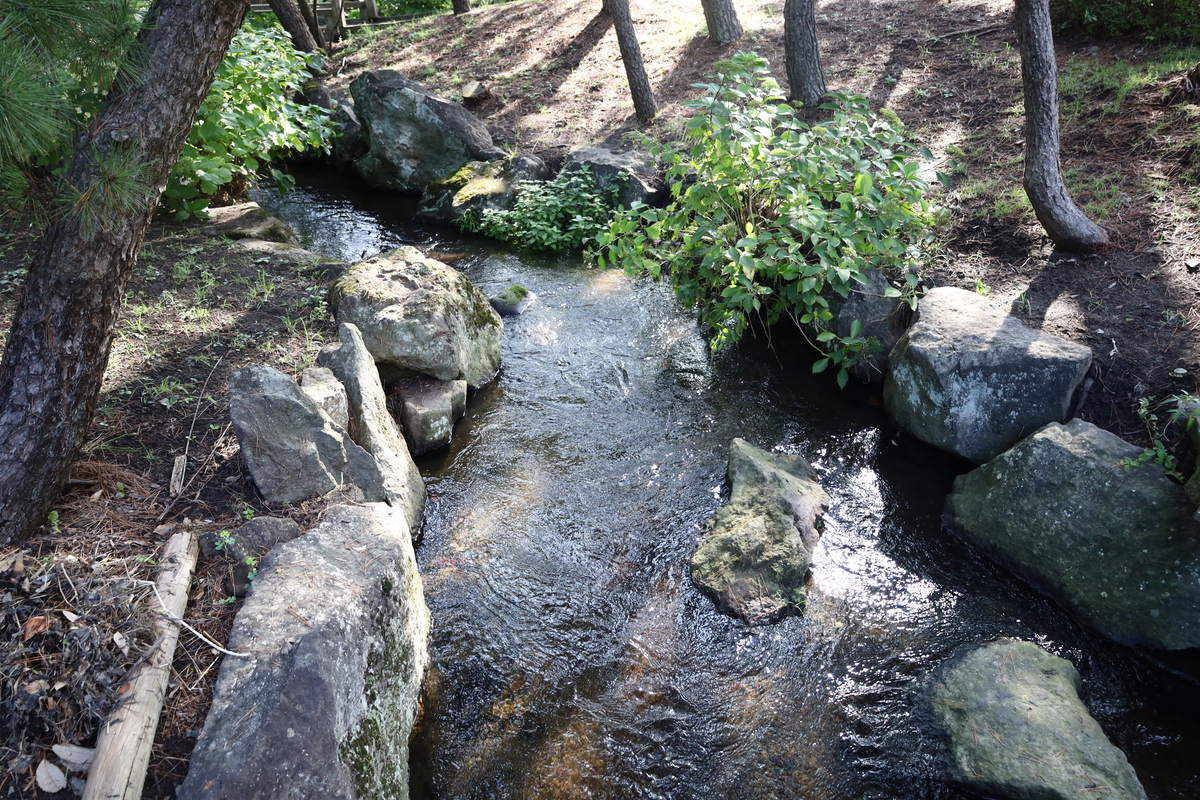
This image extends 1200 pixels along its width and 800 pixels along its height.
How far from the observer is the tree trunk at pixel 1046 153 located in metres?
5.12

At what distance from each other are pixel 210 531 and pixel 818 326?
14.2ft

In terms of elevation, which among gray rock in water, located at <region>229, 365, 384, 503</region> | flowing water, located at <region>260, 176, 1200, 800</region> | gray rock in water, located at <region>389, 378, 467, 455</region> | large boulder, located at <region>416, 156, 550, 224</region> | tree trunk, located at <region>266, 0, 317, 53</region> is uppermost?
tree trunk, located at <region>266, 0, 317, 53</region>

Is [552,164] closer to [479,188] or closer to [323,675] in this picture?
[479,188]

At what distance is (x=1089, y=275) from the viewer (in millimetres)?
4984

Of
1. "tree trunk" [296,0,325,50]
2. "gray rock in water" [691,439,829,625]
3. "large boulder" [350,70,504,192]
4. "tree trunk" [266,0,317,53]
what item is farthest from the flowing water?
"tree trunk" [296,0,325,50]

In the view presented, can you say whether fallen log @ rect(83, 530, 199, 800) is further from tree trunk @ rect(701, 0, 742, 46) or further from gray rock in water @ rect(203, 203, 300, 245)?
tree trunk @ rect(701, 0, 742, 46)

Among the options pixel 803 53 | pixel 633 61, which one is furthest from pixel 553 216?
pixel 803 53

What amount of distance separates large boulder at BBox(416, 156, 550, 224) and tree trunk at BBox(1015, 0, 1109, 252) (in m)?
5.42

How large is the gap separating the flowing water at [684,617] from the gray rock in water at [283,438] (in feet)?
2.65

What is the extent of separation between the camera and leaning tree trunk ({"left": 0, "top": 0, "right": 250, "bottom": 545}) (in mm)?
2965

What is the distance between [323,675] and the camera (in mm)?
2572

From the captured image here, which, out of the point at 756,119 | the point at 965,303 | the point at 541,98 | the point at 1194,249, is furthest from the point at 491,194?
the point at 1194,249

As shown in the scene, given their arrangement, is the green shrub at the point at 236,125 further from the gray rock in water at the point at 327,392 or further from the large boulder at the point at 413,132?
the gray rock in water at the point at 327,392

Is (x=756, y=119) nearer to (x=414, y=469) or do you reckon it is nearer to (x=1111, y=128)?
(x=414, y=469)
